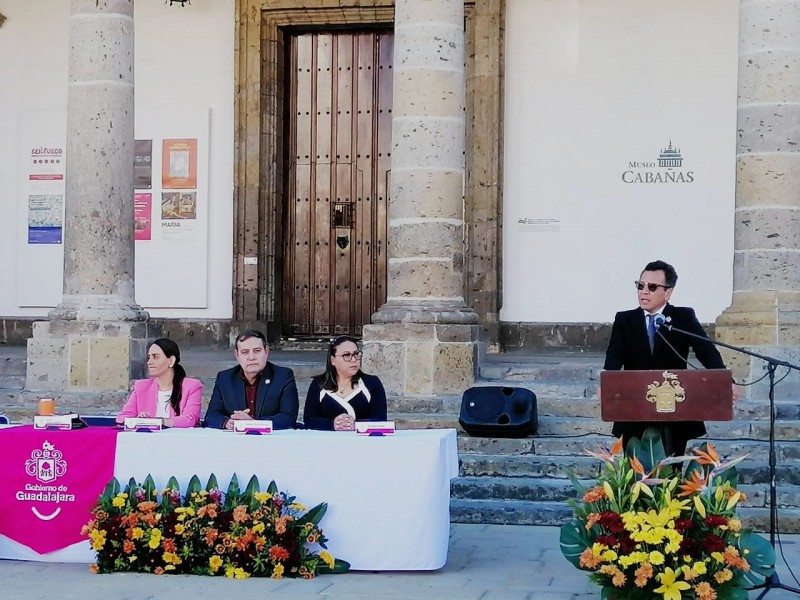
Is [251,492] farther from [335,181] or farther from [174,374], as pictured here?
[335,181]

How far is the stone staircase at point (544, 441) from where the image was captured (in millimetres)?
8969

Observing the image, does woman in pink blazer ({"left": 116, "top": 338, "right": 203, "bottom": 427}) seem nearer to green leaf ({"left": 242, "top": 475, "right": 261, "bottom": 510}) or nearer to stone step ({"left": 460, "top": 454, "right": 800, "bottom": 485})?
green leaf ({"left": 242, "top": 475, "right": 261, "bottom": 510})

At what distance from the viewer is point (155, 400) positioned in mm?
8180

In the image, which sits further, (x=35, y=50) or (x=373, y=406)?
(x=35, y=50)

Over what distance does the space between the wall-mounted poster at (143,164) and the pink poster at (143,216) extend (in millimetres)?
124

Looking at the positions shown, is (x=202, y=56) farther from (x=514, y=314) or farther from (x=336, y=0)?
(x=514, y=314)

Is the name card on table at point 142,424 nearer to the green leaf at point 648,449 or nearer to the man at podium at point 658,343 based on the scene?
the man at podium at point 658,343

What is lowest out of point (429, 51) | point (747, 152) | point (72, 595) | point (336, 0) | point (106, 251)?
point (72, 595)

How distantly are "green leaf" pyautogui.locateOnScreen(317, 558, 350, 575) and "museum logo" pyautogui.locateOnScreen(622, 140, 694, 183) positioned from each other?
7.81 meters

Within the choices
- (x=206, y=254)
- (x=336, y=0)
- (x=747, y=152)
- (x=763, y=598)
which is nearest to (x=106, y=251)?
(x=206, y=254)

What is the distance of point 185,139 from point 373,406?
7533 millimetres

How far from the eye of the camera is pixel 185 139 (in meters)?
14.7

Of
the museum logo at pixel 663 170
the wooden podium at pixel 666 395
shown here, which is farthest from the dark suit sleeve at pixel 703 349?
the museum logo at pixel 663 170

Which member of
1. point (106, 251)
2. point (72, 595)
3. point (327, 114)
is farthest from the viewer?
point (327, 114)
